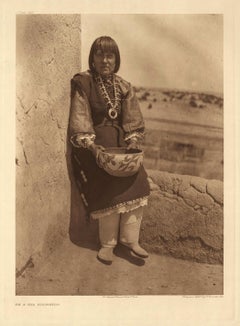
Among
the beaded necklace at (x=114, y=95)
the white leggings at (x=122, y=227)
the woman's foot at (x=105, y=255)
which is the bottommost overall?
the woman's foot at (x=105, y=255)

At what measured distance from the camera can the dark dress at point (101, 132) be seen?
4.76 ft

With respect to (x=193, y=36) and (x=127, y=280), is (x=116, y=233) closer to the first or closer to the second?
(x=127, y=280)

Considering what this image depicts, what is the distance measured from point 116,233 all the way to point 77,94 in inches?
13.6

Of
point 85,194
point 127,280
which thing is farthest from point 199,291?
point 85,194

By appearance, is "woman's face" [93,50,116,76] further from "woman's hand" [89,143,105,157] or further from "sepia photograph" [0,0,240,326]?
"woman's hand" [89,143,105,157]

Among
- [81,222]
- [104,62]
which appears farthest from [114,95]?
[81,222]

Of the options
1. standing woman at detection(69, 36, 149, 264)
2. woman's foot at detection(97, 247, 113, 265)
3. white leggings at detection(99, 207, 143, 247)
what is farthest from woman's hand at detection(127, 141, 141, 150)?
woman's foot at detection(97, 247, 113, 265)

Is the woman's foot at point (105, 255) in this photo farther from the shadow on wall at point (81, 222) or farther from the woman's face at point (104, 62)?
the woman's face at point (104, 62)

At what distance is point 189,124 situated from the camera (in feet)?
4.80

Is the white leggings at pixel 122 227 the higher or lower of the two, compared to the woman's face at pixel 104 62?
lower

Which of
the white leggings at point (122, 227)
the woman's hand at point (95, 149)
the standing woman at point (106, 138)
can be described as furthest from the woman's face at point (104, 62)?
the white leggings at point (122, 227)

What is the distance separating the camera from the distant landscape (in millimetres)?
1458

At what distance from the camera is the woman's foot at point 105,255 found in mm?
1461

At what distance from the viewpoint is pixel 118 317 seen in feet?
4.72
